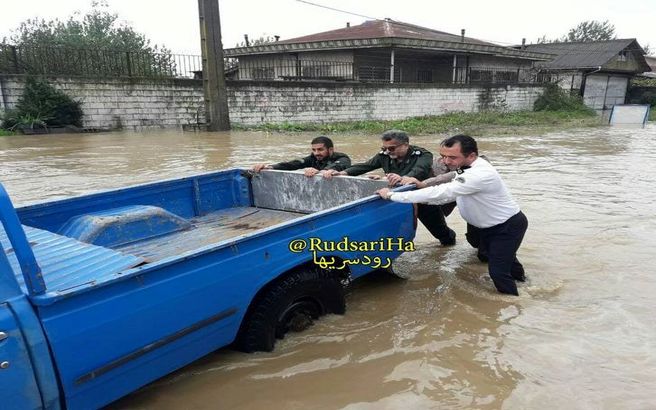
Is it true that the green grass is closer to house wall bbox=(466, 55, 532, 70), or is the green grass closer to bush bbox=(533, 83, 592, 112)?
bush bbox=(533, 83, 592, 112)

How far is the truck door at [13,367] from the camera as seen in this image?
181cm

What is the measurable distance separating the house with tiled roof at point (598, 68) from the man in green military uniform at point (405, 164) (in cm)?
2887

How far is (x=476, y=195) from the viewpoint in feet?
13.3

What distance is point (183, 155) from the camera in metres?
11.2

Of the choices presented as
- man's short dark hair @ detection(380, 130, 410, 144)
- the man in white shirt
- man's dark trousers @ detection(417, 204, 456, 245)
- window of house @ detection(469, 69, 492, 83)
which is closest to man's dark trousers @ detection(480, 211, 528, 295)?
the man in white shirt

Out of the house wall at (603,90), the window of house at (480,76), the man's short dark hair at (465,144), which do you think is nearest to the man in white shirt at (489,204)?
the man's short dark hair at (465,144)

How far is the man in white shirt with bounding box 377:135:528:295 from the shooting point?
3914 mm

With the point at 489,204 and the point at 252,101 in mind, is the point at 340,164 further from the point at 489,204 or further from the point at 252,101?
the point at 252,101

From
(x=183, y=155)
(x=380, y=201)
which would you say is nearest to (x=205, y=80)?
(x=183, y=155)

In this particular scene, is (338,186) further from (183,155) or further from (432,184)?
(183,155)

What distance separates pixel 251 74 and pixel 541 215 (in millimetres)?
21190

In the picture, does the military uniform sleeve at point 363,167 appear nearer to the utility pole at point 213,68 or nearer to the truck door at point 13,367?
the truck door at point 13,367

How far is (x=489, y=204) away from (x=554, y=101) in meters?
27.0

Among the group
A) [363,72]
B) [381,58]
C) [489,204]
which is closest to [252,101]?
[363,72]
